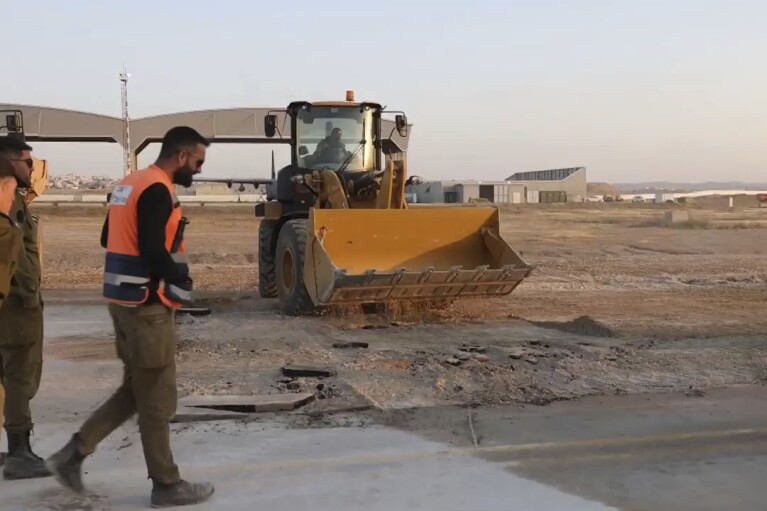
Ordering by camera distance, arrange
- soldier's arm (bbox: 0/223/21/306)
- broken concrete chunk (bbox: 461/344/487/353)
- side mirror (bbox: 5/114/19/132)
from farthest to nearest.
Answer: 1. side mirror (bbox: 5/114/19/132)
2. broken concrete chunk (bbox: 461/344/487/353)
3. soldier's arm (bbox: 0/223/21/306)

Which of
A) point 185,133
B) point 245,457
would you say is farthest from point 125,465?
point 185,133

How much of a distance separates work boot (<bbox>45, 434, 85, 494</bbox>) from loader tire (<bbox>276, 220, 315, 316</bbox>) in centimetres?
598

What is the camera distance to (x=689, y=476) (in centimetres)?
459

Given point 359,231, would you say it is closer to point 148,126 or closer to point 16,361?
point 16,361

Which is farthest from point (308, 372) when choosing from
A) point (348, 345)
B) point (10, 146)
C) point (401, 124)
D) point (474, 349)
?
point (401, 124)

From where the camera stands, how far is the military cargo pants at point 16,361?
15.1 ft

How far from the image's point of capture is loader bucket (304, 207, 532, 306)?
30.2ft

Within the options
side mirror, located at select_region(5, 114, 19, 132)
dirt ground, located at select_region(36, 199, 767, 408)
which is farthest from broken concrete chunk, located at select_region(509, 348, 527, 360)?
side mirror, located at select_region(5, 114, 19, 132)

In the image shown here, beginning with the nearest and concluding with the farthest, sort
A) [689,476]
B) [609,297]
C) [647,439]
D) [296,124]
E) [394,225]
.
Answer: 1. [689,476]
2. [647,439]
3. [394,225]
4. [296,124]
5. [609,297]

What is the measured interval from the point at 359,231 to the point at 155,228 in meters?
6.32

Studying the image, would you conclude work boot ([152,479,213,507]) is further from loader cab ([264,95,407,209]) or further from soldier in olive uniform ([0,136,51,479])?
loader cab ([264,95,407,209])

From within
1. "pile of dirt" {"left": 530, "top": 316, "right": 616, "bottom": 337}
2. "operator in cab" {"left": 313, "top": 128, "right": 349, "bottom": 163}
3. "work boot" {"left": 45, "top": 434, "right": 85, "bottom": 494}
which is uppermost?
"operator in cab" {"left": 313, "top": 128, "right": 349, "bottom": 163}

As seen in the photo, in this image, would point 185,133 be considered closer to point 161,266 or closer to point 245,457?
point 161,266

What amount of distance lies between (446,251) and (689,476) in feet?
20.2
